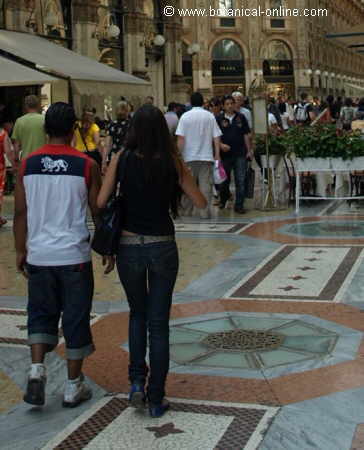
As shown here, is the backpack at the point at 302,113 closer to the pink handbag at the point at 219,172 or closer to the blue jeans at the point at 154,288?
the pink handbag at the point at 219,172

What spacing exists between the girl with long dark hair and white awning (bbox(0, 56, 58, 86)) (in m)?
11.5

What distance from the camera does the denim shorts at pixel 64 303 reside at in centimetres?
437

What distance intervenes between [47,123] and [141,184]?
696 mm

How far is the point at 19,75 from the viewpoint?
51.0 feet

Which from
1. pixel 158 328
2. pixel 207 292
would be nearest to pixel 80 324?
pixel 158 328

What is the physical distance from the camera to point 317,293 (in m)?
7.05

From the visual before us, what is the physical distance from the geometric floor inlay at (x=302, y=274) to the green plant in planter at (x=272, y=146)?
4484 millimetres

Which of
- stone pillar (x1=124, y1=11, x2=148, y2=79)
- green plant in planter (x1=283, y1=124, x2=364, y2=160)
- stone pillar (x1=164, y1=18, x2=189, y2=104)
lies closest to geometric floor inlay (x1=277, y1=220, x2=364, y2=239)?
green plant in planter (x1=283, y1=124, x2=364, y2=160)

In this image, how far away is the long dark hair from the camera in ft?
13.6

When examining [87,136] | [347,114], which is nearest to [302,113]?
[347,114]

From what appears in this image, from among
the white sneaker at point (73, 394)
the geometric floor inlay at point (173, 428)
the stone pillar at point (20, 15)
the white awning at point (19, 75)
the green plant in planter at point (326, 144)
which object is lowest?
the geometric floor inlay at point (173, 428)

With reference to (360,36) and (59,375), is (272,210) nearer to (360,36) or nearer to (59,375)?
(360,36)

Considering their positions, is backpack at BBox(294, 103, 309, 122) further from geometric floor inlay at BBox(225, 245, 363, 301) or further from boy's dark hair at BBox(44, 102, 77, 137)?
boy's dark hair at BBox(44, 102, 77, 137)

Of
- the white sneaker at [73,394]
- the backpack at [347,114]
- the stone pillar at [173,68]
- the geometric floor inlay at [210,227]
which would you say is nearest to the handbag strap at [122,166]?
the white sneaker at [73,394]
